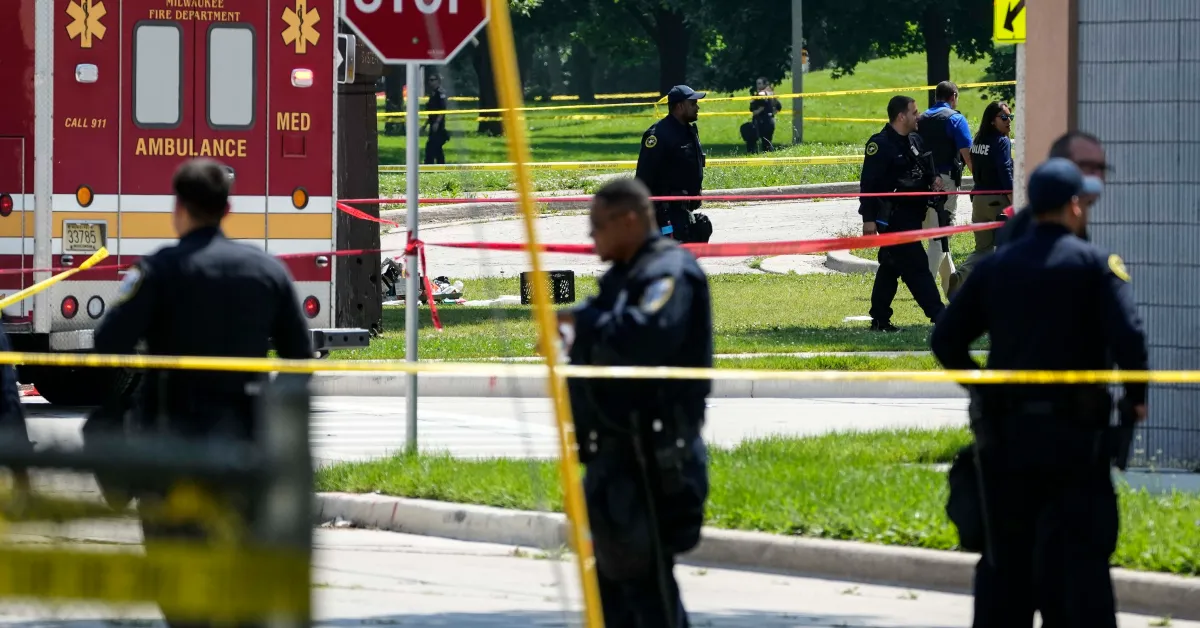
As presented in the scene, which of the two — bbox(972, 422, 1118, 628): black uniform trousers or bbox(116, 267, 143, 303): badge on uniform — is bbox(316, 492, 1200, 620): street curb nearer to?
bbox(116, 267, 143, 303): badge on uniform

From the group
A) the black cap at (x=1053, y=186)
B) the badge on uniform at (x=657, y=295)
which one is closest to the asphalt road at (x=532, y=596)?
the badge on uniform at (x=657, y=295)

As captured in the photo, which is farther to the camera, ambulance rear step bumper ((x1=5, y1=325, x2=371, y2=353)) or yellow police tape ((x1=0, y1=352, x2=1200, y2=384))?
ambulance rear step bumper ((x1=5, y1=325, x2=371, y2=353))

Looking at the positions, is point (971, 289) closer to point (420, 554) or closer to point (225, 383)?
point (225, 383)

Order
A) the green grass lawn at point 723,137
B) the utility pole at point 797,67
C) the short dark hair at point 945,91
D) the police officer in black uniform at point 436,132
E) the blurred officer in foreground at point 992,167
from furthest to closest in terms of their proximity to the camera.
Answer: the police officer in black uniform at point 436,132, the utility pole at point 797,67, the green grass lawn at point 723,137, the short dark hair at point 945,91, the blurred officer in foreground at point 992,167

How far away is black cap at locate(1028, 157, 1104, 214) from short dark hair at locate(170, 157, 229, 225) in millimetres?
2497

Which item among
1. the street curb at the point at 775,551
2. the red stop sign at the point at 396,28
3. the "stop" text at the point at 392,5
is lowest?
the street curb at the point at 775,551

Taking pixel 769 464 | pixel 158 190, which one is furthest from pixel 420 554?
pixel 158 190

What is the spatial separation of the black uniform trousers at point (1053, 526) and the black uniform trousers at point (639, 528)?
88 centimetres

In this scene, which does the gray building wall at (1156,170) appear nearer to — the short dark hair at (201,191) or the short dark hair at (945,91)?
the short dark hair at (201,191)

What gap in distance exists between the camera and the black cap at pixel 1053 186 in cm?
632

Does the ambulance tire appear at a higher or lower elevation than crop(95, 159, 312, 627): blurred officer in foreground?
lower

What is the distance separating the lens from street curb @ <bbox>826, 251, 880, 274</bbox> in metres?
22.3

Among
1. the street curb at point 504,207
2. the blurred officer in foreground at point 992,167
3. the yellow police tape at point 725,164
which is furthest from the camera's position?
the yellow police tape at point 725,164

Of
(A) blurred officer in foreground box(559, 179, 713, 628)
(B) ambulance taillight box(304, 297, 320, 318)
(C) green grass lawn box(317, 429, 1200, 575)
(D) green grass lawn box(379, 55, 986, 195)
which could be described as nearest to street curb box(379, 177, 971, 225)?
(D) green grass lawn box(379, 55, 986, 195)
